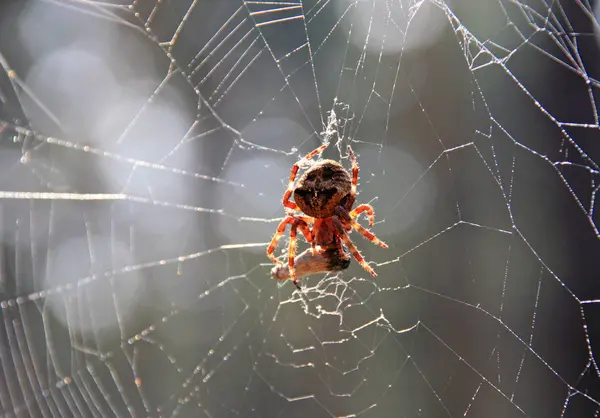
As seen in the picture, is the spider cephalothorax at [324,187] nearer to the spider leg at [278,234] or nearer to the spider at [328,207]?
the spider at [328,207]

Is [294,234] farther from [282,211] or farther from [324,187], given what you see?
[282,211]

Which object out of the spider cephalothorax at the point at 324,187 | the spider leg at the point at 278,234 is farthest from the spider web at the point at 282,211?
the spider leg at the point at 278,234

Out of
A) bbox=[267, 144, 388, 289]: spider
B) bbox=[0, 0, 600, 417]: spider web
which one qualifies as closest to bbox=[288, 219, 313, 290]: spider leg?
bbox=[267, 144, 388, 289]: spider

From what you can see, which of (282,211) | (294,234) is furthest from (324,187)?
(282,211)

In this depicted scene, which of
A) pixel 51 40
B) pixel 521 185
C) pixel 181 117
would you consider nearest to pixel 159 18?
pixel 181 117

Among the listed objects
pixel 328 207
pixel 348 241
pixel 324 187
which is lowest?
pixel 348 241
